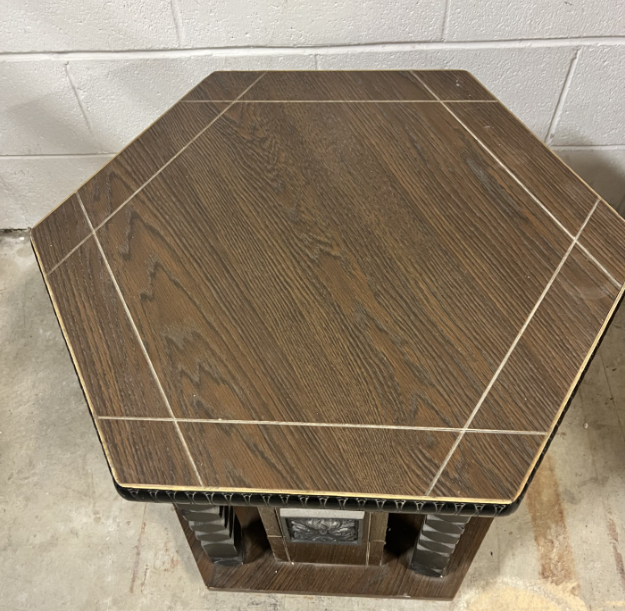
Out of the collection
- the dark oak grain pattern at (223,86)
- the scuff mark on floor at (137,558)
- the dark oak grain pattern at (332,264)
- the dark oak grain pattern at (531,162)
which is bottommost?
the scuff mark on floor at (137,558)

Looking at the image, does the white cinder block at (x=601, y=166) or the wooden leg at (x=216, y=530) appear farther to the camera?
the white cinder block at (x=601, y=166)

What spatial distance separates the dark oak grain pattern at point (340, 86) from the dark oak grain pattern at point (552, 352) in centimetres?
53

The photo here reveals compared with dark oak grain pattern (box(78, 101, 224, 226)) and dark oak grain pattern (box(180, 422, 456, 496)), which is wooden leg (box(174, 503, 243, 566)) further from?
dark oak grain pattern (box(78, 101, 224, 226))

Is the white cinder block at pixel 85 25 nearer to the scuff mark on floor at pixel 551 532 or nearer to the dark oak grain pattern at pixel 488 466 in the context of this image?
the dark oak grain pattern at pixel 488 466

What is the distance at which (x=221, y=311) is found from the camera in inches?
34.7

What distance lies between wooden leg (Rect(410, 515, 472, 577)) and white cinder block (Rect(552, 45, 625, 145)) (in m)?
1.15

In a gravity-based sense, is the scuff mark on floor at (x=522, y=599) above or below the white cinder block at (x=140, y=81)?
below

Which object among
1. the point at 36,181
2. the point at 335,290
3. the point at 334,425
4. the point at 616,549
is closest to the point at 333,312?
the point at 335,290

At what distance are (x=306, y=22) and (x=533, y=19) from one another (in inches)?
21.4

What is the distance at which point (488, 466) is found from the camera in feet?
2.40

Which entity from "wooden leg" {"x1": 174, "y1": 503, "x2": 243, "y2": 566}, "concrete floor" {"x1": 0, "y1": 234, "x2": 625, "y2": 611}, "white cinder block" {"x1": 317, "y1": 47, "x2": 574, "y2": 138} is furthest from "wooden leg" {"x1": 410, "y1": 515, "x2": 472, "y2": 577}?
"white cinder block" {"x1": 317, "y1": 47, "x2": 574, "y2": 138}

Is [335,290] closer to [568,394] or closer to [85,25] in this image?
[568,394]

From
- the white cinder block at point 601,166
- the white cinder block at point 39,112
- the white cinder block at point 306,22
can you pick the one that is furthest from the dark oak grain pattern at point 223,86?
the white cinder block at point 601,166

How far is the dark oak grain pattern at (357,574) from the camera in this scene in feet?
4.01
